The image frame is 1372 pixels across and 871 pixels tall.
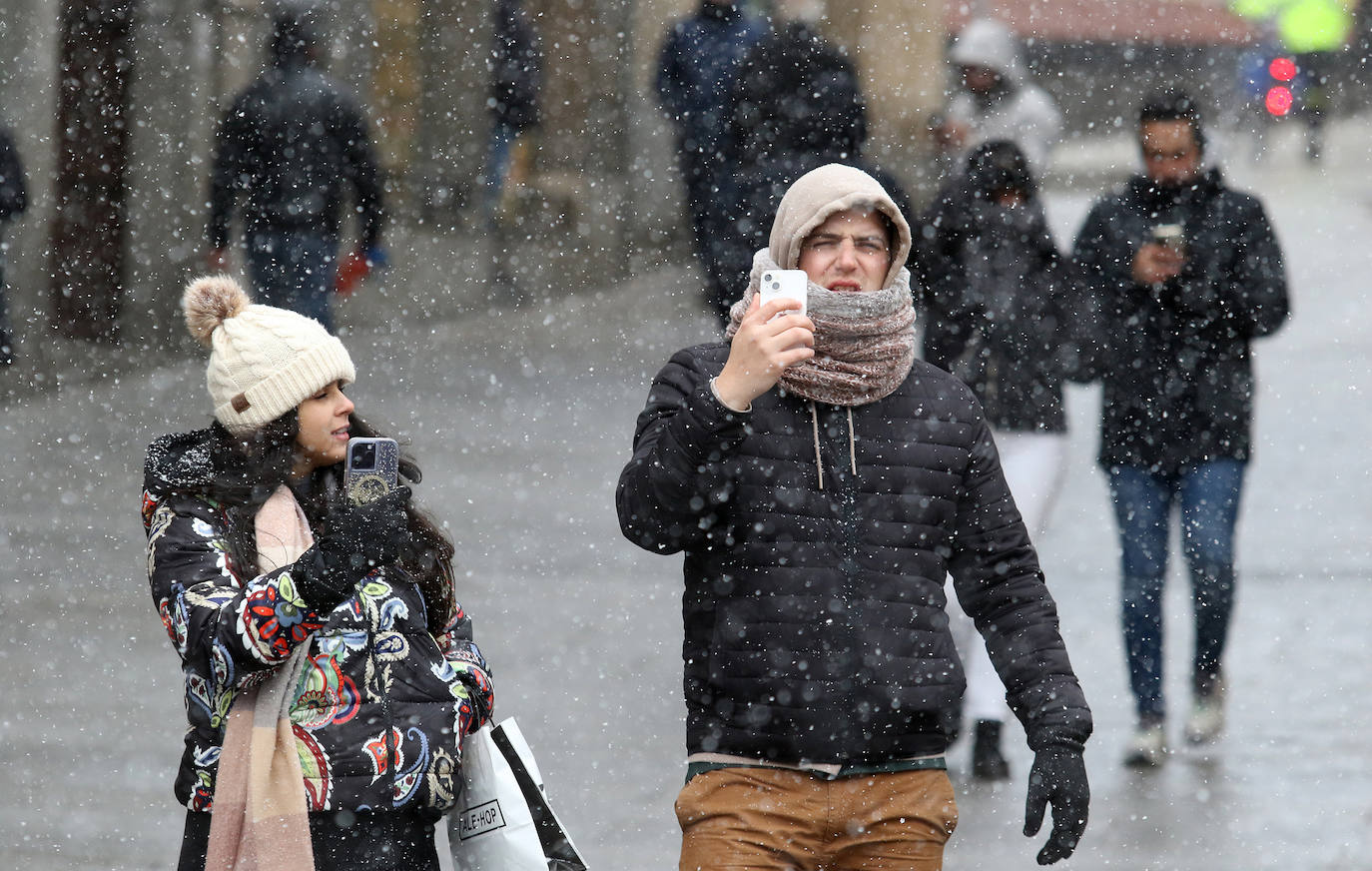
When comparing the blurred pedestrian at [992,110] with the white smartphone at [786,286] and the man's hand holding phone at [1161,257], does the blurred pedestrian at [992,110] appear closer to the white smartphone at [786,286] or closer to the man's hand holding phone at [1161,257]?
the man's hand holding phone at [1161,257]

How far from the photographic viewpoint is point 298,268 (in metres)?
10.6

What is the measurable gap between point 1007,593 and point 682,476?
0.70m

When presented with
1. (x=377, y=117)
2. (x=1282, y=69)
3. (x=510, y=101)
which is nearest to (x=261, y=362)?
(x=510, y=101)

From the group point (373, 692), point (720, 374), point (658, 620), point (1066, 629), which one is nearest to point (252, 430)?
point (373, 692)

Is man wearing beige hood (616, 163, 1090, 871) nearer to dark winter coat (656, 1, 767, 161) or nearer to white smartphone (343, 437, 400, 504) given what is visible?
white smartphone (343, 437, 400, 504)

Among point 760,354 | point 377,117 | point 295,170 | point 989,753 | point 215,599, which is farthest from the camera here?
point 377,117

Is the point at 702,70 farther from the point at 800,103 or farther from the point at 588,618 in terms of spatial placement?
the point at 588,618

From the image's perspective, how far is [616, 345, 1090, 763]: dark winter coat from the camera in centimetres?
344

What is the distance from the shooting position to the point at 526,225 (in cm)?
1564

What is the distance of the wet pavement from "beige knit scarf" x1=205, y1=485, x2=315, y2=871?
222cm

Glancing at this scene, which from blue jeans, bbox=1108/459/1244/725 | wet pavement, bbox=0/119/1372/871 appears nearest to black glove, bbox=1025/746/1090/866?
wet pavement, bbox=0/119/1372/871

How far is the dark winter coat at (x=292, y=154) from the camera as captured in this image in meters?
10.4

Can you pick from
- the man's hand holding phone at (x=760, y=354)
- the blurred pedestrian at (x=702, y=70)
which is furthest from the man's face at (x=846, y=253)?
the blurred pedestrian at (x=702, y=70)

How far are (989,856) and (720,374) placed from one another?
2.56 metres
